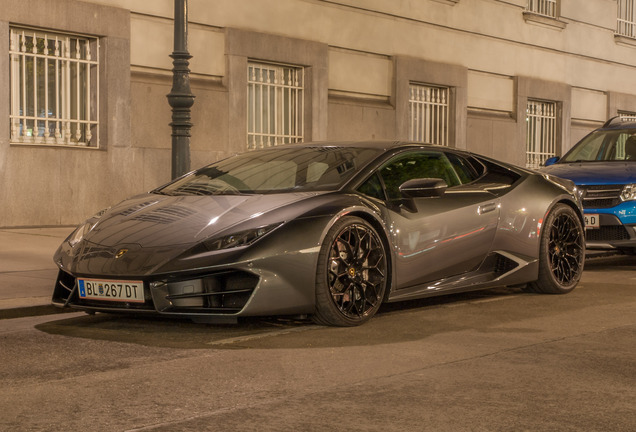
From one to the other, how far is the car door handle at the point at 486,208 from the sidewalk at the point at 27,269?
3256 mm

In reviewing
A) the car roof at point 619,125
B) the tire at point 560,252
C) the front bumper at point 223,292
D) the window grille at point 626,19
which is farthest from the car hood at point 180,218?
the window grille at point 626,19

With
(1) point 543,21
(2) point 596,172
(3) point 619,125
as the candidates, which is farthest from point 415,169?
(1) point 543,21

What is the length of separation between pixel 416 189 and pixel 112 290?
225 cm

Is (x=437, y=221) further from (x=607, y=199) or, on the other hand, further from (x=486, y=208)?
(x=607, y=199)

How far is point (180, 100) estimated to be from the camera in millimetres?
10680

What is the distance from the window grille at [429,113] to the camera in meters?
21.2

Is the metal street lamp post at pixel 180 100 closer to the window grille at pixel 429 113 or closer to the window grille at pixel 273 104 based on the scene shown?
the window grille at pixel 273 104

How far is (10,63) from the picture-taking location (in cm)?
1416

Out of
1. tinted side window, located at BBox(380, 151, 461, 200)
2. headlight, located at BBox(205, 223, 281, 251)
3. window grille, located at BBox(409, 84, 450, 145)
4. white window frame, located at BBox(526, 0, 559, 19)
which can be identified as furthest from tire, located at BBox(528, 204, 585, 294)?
white window frame, located at BBox(526, 0, 559, 19)

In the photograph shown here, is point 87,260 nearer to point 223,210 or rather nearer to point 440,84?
point 223,210

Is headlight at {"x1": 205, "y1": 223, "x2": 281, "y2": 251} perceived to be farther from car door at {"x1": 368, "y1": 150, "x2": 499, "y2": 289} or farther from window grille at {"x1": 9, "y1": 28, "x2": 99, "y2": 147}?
window grille at {"x1": 9, "y1": 28, "x2": 99, "y2": 147}

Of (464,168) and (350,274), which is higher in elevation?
(464,168)

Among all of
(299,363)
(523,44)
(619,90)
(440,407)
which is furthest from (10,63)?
(619,90)

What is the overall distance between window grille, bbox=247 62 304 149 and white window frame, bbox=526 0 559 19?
7.50 m
